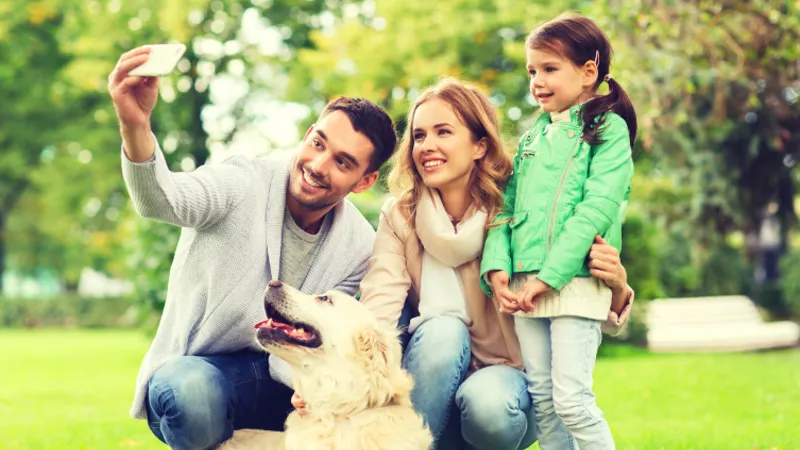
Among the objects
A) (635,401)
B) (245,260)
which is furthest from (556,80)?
(635,401)

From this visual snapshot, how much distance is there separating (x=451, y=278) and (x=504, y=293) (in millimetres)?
378

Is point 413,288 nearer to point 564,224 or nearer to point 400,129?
point 564,224

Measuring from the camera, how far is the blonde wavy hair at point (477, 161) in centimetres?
380

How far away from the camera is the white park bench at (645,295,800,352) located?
1454 cm

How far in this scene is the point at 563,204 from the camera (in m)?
3.54

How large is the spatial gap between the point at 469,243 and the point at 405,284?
0.36m

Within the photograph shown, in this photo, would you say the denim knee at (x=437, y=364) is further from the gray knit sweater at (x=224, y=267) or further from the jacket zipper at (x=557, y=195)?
the gray knit sweater at (x=224, y=267)

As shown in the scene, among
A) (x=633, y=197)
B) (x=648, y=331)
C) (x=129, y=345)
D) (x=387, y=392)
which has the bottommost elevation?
(x=129, y=345)

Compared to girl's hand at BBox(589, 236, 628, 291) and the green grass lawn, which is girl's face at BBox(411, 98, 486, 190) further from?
the green grass lawn

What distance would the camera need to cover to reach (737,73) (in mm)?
8984

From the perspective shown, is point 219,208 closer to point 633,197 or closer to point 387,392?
Result: point 387,392

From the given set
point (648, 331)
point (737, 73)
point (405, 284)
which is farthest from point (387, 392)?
point (648, 331)

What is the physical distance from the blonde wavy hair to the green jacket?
5.7 inches

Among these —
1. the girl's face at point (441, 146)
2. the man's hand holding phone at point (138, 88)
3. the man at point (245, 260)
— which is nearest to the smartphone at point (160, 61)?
the man's hand holding phone at point (138, 88)
